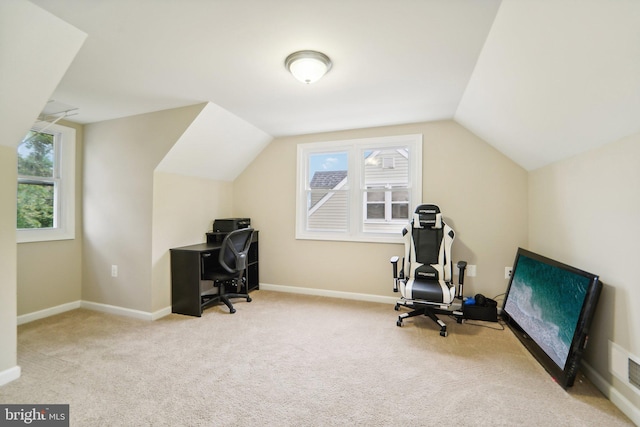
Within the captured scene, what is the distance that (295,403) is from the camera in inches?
67.4

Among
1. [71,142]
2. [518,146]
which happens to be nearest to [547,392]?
[518,146]

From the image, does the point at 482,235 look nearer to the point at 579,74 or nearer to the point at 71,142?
the point at 579,74

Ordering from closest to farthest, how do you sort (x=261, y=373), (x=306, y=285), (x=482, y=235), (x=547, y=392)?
(x=547, y=392) < (x=261, y=373) < (x=482, y=235) < (x=306, y=285)

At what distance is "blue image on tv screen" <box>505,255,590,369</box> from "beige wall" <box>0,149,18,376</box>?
3813mm

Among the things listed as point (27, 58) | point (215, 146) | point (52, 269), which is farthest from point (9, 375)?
point (215, 146)

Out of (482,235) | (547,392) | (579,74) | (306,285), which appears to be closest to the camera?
(579,74)

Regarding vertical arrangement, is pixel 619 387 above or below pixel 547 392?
above

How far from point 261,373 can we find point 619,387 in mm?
2296

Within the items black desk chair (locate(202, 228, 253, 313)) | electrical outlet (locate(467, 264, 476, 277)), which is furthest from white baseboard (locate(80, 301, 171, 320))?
electrical outlet (locate(467, 264, 476, 277))

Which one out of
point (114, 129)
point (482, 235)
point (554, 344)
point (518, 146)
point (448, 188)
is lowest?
point (554, 344)

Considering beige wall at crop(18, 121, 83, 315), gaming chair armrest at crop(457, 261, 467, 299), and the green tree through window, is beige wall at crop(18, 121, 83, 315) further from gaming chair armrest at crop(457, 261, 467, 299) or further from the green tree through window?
gaming chair armrest at crop(457, 261, 467, 299)

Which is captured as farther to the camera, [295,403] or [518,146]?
[518,146]

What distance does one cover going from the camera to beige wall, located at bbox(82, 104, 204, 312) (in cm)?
309

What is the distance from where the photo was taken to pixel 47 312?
3162mm
